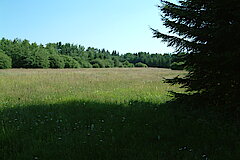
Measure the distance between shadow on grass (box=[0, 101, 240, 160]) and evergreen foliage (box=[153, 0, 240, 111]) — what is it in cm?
101

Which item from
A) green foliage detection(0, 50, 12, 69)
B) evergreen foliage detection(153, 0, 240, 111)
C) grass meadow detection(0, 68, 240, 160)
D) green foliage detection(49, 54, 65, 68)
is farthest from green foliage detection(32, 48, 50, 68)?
evergreen foliage detection(153, 0, 240, 111)

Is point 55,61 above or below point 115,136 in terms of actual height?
above

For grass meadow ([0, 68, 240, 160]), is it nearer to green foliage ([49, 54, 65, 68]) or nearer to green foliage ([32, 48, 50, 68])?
green foliage ([32, 48, 50, 68])

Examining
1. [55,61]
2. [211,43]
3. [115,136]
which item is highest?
[55,61]

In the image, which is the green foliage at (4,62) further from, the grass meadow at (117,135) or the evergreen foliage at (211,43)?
the evergreen foliage at (211,43)

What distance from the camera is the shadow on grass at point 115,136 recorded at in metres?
3.58

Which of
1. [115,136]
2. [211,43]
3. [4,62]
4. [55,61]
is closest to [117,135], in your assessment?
[115,136]

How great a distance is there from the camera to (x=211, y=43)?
5.48 metres

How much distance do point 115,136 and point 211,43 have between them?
3.91 m

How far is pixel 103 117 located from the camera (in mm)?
5934

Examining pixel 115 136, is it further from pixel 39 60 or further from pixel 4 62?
pixel 39 60

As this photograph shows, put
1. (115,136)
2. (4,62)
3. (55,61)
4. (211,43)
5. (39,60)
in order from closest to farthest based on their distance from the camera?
(115,136), (211,43), (4,62), (39,60), (55,61)

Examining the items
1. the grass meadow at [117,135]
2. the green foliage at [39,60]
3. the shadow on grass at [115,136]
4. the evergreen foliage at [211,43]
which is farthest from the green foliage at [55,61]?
the evergreen foliage at [211,43]

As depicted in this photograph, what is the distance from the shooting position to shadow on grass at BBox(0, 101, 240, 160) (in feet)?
11.7
